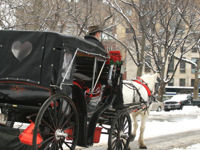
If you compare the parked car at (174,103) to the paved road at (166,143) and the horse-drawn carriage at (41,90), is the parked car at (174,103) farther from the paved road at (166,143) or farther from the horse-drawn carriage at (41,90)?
the horse-drawn carriage at (41,90)

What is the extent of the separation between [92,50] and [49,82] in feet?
3.93

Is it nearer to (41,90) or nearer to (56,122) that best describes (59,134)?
(56,122)

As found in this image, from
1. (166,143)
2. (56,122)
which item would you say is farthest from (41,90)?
(166,143)

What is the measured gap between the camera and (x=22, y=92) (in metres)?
5.06

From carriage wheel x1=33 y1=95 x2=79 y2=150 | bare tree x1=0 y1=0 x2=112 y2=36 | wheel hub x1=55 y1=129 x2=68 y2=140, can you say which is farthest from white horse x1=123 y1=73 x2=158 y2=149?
bare tree x1=0 y1=0 x2=112 y2=36

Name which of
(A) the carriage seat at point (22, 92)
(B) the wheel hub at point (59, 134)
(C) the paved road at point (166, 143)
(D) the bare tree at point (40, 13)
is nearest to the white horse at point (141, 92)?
(C) the paved road at point (166, 143)

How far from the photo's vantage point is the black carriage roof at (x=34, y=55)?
15.7 feet

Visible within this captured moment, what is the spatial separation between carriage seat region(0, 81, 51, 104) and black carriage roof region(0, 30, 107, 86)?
0.41 feet

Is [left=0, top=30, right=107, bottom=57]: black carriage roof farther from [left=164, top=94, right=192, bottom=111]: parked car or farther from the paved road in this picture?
[left=164, top=94, right=192, bottom=111]: parked car

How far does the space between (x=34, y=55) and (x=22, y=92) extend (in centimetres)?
69

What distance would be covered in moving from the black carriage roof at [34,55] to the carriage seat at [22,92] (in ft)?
0.41

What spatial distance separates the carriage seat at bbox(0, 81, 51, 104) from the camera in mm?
4902

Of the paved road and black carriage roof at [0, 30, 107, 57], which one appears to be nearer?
black carriage roof at [0, 30, 107, 57]

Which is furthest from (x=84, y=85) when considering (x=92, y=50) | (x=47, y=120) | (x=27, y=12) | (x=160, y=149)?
(x=27, y=12)
